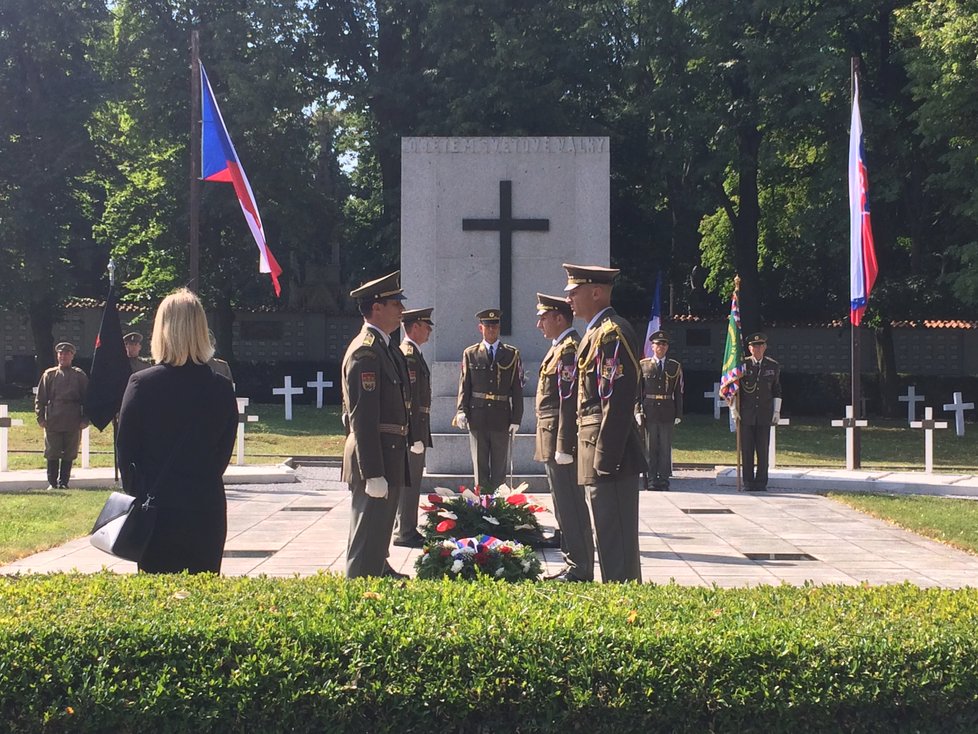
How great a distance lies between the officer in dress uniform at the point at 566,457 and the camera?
6.97m

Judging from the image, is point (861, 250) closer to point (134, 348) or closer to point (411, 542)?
point (411, 542)

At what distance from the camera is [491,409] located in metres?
10.3

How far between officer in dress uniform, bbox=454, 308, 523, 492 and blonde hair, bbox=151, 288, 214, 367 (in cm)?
569

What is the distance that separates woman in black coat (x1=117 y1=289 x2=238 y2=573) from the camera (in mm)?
4629

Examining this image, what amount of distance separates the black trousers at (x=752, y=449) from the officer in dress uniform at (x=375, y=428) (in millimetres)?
8548

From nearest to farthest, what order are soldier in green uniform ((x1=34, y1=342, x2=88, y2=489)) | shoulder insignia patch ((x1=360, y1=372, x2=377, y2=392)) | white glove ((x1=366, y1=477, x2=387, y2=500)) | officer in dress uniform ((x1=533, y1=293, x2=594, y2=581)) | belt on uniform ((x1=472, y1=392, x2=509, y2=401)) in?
white glove ((x1=366, y1=477, x2=387, y2=500)) → shoulder insignia patch ((x1=360, y1=372, x2=377, y2=392)) → officer in dress uniform ((x1=533, y1=293, x2=594, y2=581)) → belt on uniform ((x1=472, y1=392, x2=509, y2=401)) → soldier in green uniform ((x1=34, y1=342, x2=88, y2=489))

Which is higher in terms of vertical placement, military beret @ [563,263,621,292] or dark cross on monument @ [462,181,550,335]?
dark cross on monument @ [462,181,550,335]

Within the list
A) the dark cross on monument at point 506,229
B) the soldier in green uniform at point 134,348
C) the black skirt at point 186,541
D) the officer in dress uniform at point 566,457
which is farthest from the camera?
the dark cross on monument at point 506,229

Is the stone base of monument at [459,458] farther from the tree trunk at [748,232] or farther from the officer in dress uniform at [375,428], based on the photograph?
the tree trunk at [748,232]

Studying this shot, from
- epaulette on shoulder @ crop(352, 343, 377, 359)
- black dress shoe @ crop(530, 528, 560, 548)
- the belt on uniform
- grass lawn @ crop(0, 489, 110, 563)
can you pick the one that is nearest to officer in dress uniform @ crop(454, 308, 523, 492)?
the belt on uniform

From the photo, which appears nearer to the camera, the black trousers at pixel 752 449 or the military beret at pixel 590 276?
the military beret at pixel 590 276

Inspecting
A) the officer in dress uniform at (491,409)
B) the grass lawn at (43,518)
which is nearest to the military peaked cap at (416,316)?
the officer in dress uniform at (491,409)

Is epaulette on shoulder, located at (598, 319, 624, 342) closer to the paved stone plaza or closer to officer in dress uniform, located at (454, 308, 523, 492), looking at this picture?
the paved stone plaza

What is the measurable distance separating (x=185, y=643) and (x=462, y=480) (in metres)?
9.20
